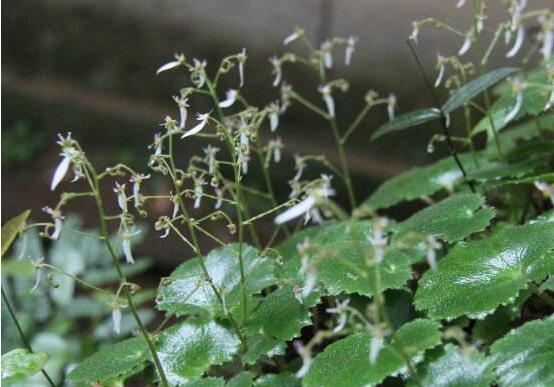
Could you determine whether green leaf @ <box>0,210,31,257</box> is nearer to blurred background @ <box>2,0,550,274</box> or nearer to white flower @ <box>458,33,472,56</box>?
white flower @ <box>458,33,472,56</box>

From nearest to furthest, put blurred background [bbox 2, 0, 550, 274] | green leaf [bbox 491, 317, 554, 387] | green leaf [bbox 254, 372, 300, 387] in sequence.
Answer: green leaf [bbox 491, 317, 554, 387] < green leaf [bbox 254, 372, 300, 387] < blurred background [bbox 2, 0, 550, 274]

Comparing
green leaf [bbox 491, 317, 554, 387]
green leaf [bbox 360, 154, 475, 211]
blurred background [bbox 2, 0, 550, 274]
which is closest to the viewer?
green leaf [bbox 491, 317, 554, 387]

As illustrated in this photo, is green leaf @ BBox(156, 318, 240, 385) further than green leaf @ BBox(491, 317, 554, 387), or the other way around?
green leaf @ BBox(156, 318, 240, 385)

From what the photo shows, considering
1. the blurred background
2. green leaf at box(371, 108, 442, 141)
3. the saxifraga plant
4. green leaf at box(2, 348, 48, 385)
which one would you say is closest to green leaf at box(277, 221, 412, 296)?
the saxifraga plant

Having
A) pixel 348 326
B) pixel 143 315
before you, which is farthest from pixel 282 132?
pixel 348 326

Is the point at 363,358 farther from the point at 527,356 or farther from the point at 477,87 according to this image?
the point at 477,87

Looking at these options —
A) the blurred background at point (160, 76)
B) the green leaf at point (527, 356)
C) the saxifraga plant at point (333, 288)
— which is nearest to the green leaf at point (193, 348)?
the saxifraga plant at point (333, 288)
